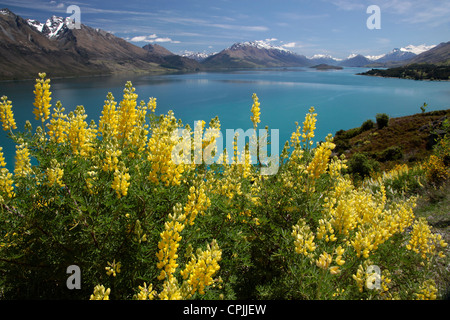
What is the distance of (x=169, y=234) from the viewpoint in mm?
2176

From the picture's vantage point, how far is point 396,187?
995cm

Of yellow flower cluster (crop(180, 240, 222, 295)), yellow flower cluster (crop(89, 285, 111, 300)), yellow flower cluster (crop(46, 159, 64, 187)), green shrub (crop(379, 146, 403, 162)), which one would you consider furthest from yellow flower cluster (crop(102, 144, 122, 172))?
green shrub (crop(379, 146, 403, 162))

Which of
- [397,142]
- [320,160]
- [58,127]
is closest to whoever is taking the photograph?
[320,160]

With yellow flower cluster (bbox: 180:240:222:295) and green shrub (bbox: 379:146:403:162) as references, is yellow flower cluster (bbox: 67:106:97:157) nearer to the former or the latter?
yellow flower cluster (bbox: 180:240:222:295)

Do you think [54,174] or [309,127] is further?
[309,127]

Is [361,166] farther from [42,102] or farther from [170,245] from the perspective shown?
[42,102]

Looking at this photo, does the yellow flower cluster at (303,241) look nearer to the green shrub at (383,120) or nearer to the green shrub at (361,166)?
the green shrub at (361,166)

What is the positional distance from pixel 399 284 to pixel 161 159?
146 inches

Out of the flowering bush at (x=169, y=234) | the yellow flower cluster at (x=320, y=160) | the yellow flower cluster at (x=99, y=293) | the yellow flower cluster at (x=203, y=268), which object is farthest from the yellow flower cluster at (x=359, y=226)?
the yellow flower cluster at (x=99, y=293)

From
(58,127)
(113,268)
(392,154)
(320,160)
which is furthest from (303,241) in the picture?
(392,154)

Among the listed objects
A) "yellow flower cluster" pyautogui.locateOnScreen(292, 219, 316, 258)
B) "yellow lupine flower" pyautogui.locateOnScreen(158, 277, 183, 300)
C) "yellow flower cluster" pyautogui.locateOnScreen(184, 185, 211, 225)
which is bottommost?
"yellow lupine flower" pyautogui.locateOnScreen(158, 277, 183, 300)

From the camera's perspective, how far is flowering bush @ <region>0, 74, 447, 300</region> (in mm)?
2451
